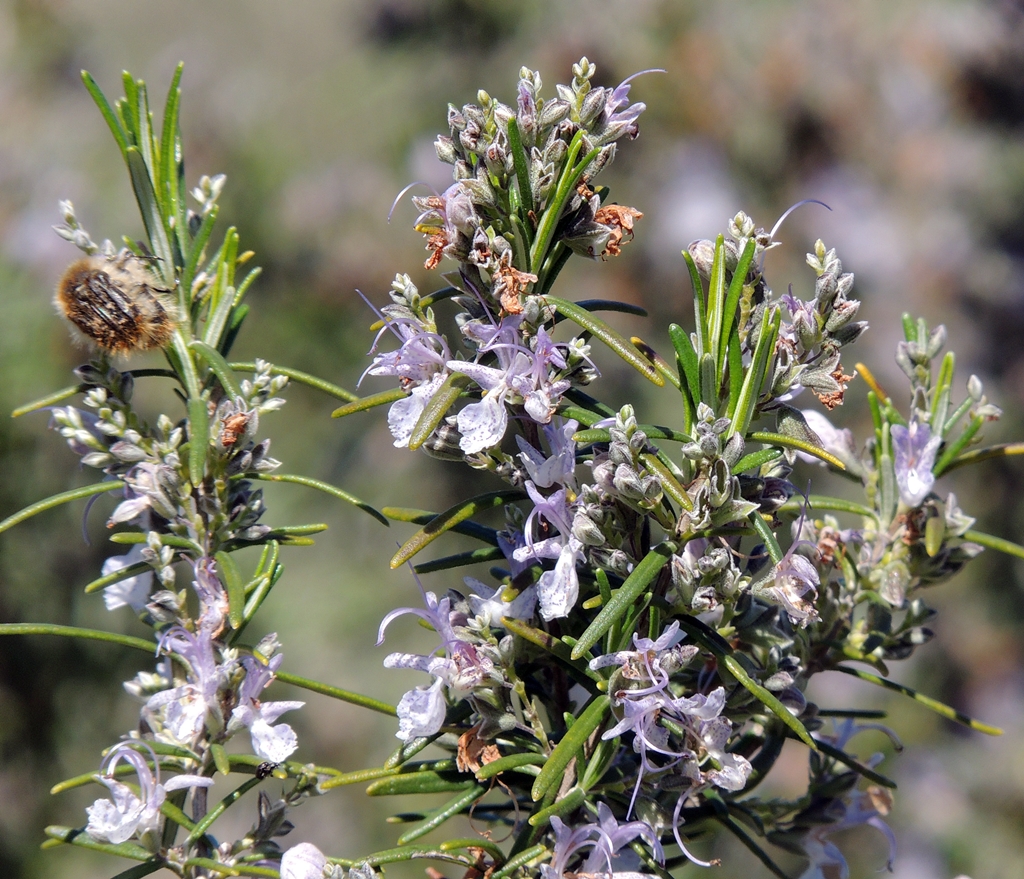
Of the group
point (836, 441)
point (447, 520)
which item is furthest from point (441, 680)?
point (836, 441)

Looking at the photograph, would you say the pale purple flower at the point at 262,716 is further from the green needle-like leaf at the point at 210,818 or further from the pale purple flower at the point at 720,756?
the pale purple flower at the point at 720,756

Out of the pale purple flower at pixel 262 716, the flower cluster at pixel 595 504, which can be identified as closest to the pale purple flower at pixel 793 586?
the flower cluster at pixel 595 504

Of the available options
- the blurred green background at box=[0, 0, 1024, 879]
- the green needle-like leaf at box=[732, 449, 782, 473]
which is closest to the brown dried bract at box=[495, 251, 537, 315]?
the green needle-like leaf at box=[732, 449, 782, 473]

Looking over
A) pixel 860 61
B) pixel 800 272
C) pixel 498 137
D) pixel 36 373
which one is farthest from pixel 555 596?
pixel 860 61

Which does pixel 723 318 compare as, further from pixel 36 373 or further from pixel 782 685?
pixel 36 373

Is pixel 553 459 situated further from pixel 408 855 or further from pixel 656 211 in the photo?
pixel 656 211
